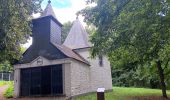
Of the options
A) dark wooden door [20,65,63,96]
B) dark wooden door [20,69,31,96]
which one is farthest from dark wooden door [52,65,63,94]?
dark wooden door [20,69,31,96]

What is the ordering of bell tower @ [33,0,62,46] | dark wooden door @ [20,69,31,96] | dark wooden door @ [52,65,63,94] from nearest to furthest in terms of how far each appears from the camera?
dark wooden door @ [52,65,63,94] → dark wooden door @ [20,69,31,96] → bell tower @ [33,0,62,46]

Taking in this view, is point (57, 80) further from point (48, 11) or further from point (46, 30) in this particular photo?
point (48, 11)

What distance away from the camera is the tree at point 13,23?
1667cm

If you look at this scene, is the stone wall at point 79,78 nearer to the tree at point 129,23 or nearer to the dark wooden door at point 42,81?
the dark wooden door at point 42,81

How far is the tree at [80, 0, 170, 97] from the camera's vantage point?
12.6 meters

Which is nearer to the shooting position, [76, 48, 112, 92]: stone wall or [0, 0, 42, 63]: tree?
[0, 0, 42, 63]: tree

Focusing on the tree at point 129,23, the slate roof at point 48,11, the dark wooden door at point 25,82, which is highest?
the slate roof at point 48,11

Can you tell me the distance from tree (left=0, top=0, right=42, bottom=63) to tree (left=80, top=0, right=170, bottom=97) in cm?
465

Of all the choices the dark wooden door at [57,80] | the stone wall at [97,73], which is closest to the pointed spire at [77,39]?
the stone wall at [97,73]

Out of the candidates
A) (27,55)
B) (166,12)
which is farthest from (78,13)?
(27,55)

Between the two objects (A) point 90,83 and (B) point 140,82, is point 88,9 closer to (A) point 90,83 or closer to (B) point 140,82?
(A) point 90,83

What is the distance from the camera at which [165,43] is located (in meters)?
15.0

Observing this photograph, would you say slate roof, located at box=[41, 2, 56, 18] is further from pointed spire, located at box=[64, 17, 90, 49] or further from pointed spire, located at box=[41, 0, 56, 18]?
pointed spire, located at box=[64, 17, 90, 49]

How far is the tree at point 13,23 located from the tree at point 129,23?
4652 mm
